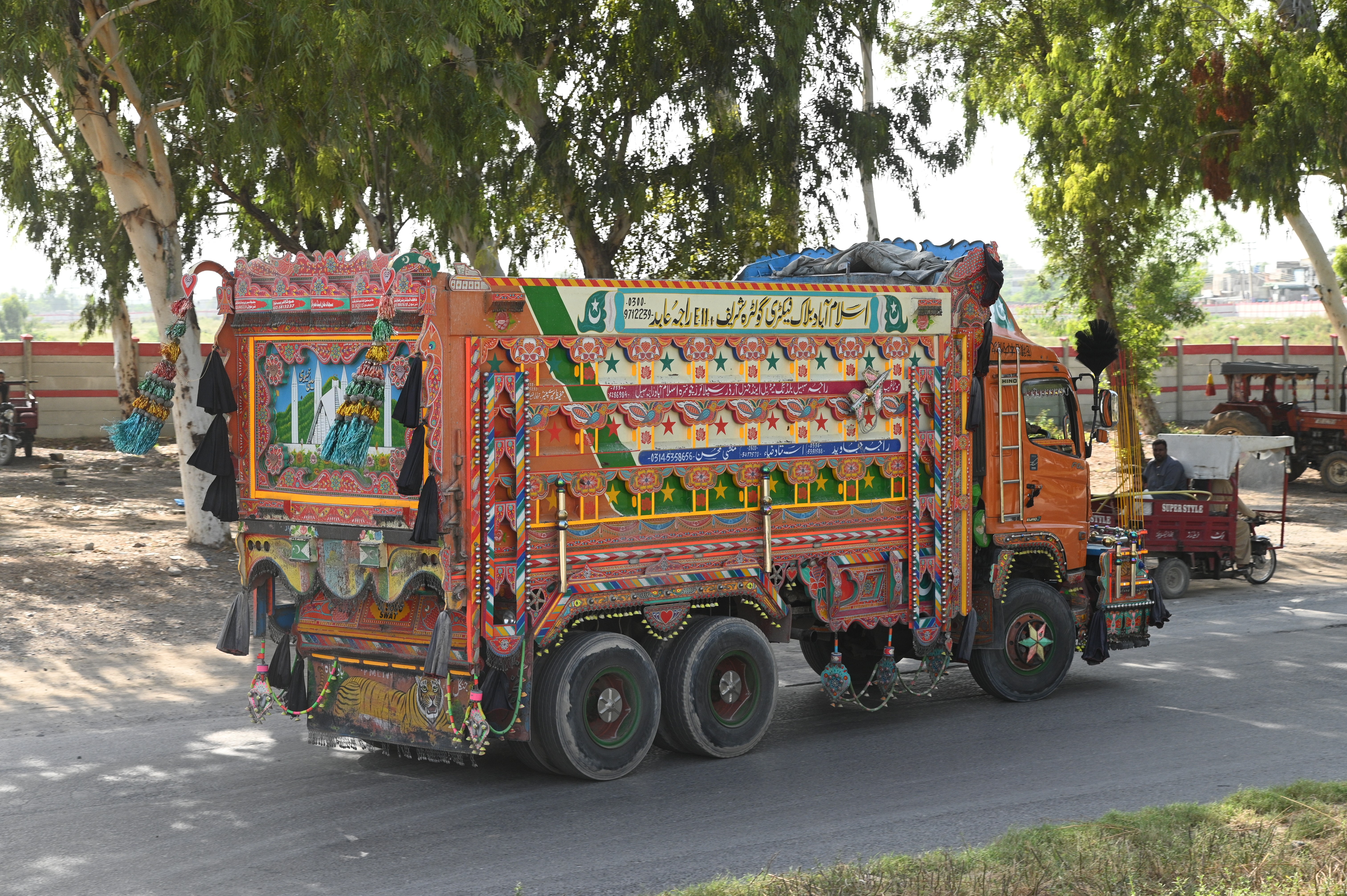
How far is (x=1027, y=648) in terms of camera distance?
11.7 m

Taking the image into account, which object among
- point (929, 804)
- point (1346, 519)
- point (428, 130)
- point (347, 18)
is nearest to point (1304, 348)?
point (1346, 519)

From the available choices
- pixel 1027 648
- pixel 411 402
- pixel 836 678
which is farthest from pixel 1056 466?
pixel 411 402

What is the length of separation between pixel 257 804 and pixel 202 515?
9.88 metres

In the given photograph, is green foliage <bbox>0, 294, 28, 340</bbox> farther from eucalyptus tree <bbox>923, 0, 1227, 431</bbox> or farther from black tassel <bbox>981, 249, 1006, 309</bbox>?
black tassel <bbox>981, 249, 1006, 309</bbox>

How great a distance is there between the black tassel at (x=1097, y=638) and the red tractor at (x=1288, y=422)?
56.7 feet

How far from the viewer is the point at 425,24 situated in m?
15.1

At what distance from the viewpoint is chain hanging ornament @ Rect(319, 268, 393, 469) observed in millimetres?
8406

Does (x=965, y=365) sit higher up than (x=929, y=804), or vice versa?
(x=965, y=365)

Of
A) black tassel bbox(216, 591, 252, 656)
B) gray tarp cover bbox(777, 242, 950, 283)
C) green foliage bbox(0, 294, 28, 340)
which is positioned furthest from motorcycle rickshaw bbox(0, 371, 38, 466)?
green foliage bbox(0, 294, 28, 340)

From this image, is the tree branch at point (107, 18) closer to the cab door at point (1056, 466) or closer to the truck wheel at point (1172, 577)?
the cab door at point (1056, 466)

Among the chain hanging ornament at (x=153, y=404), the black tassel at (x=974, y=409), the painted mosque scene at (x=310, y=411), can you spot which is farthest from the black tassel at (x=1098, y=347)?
the chain hanging ornament at (x=153, y=404)

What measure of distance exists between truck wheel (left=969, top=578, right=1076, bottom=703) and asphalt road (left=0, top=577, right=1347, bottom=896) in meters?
0.19

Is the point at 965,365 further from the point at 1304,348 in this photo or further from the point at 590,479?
the point at 1304,348

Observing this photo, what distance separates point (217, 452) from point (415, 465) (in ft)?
5.54
